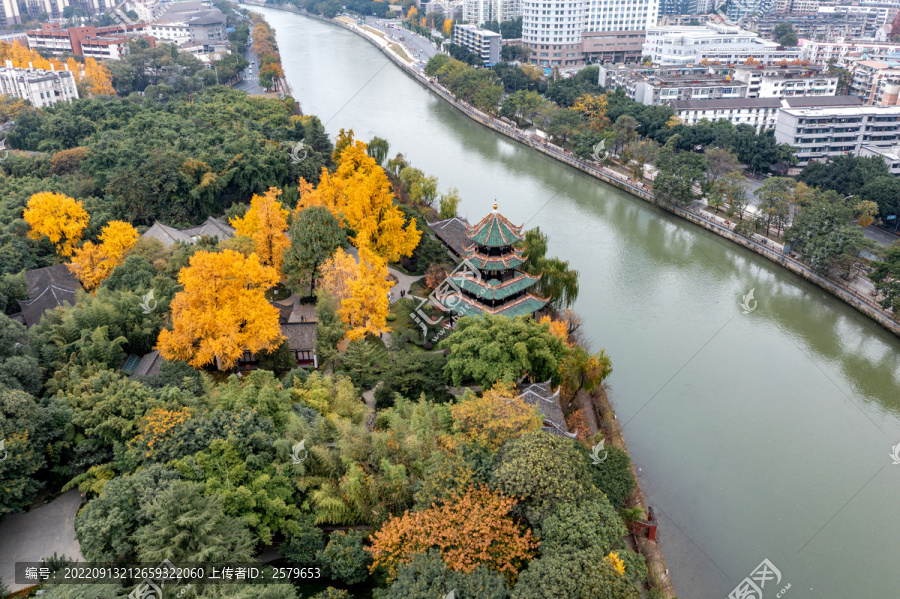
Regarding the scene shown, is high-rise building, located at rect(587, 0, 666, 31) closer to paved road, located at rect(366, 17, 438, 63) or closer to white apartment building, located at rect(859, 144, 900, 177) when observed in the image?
paved road, located at rect(366, 17, 438, 63)

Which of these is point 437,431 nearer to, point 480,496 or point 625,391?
point 480,496

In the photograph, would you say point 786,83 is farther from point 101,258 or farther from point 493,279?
point 101,258

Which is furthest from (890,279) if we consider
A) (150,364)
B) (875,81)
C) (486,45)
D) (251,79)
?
(251,79)

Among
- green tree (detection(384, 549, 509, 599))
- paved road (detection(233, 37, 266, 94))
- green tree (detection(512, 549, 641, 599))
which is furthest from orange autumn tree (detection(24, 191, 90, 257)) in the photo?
paved road (detection(233, 37, 266, 94))

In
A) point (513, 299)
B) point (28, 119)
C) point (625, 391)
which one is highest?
point (28, 119)

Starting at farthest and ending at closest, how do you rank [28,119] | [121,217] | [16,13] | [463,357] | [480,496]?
1. [16,13]
2. [28,119]
3. [121,217]
4. [463,357]
5. [480,496]

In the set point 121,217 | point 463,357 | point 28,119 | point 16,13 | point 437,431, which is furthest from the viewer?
point 16,13

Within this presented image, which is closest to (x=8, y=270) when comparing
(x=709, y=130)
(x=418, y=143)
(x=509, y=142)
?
(x=418, y=143)

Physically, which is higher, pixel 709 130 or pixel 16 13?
pixel 16 13
